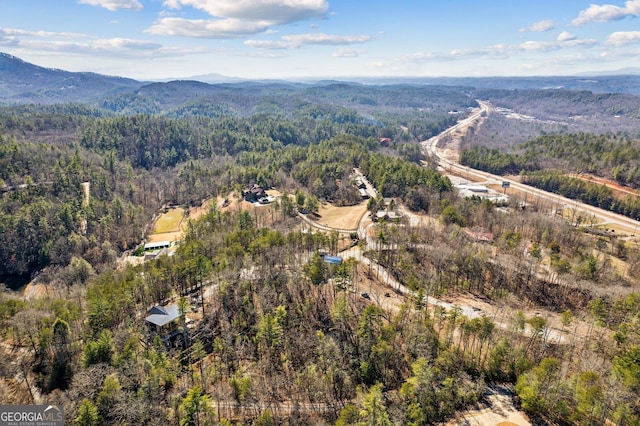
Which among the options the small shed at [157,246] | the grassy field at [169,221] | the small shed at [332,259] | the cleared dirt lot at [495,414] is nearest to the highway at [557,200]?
the small shed at [332,259]

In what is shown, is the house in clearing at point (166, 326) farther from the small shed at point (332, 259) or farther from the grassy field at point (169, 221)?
the grassy field at point (169, 221)

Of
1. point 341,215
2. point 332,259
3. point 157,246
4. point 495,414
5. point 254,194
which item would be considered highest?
point 254,194

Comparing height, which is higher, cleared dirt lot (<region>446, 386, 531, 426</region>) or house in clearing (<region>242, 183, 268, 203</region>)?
house in clearing (<region>242, 183, 268, 203</region>)

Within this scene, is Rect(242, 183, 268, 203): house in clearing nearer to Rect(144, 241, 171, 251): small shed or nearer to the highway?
Rect(144, 241, 171, 251): small shed

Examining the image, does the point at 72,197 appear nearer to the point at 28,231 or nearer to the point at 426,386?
the point at 28,231

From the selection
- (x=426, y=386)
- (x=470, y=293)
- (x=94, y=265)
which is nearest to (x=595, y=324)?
(x=470, y=293)

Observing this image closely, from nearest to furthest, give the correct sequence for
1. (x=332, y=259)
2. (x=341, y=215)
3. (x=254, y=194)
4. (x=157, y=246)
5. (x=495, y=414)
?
(x=495, y=414) → (x=332, y=259) → (x=157, y=246) → (x=341, y=215) → (x=254, y=194)

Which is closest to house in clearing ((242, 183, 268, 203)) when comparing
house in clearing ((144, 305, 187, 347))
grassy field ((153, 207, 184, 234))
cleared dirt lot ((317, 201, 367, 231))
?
cleared dirt lot ((317, 201, 367, 231))

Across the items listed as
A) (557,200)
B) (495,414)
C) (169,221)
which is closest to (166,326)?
(495,414)

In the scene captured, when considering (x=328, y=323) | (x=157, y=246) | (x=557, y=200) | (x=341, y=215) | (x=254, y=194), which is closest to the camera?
(x=328, y=323)

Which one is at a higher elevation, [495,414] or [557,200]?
[495,414]

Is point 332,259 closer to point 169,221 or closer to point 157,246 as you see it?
point 157,246
